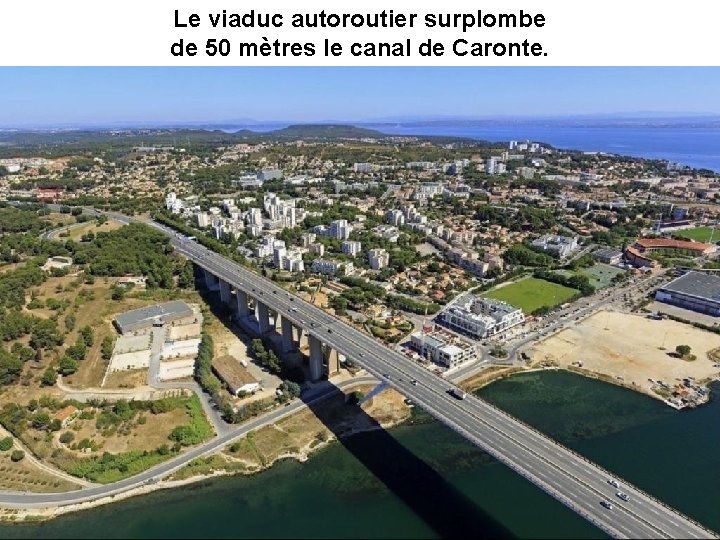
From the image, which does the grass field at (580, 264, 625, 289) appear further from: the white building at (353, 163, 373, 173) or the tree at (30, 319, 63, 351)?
the white building at (353, 163, 373, 173)

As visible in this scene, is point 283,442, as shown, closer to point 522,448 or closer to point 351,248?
point 522,448

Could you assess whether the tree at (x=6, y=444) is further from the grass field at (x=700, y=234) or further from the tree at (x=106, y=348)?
the grass field at (x=700, y=234)

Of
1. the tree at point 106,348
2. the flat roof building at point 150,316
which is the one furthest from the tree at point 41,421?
the flat roof building at point 150,316

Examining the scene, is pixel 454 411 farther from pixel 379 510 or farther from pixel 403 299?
pixel 403 299

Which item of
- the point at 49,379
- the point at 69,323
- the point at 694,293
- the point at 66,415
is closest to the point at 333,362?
the point at 66,415

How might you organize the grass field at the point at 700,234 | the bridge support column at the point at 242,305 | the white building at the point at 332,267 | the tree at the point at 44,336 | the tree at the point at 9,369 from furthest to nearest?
the grass field at the point at 700,234 → the white building at the point at 332,267 → the bridge support column at the point at 242,305 → the tree at the point at 44,336 → the tree at the point at 9,369

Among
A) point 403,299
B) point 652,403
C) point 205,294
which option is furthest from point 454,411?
point 205,294
